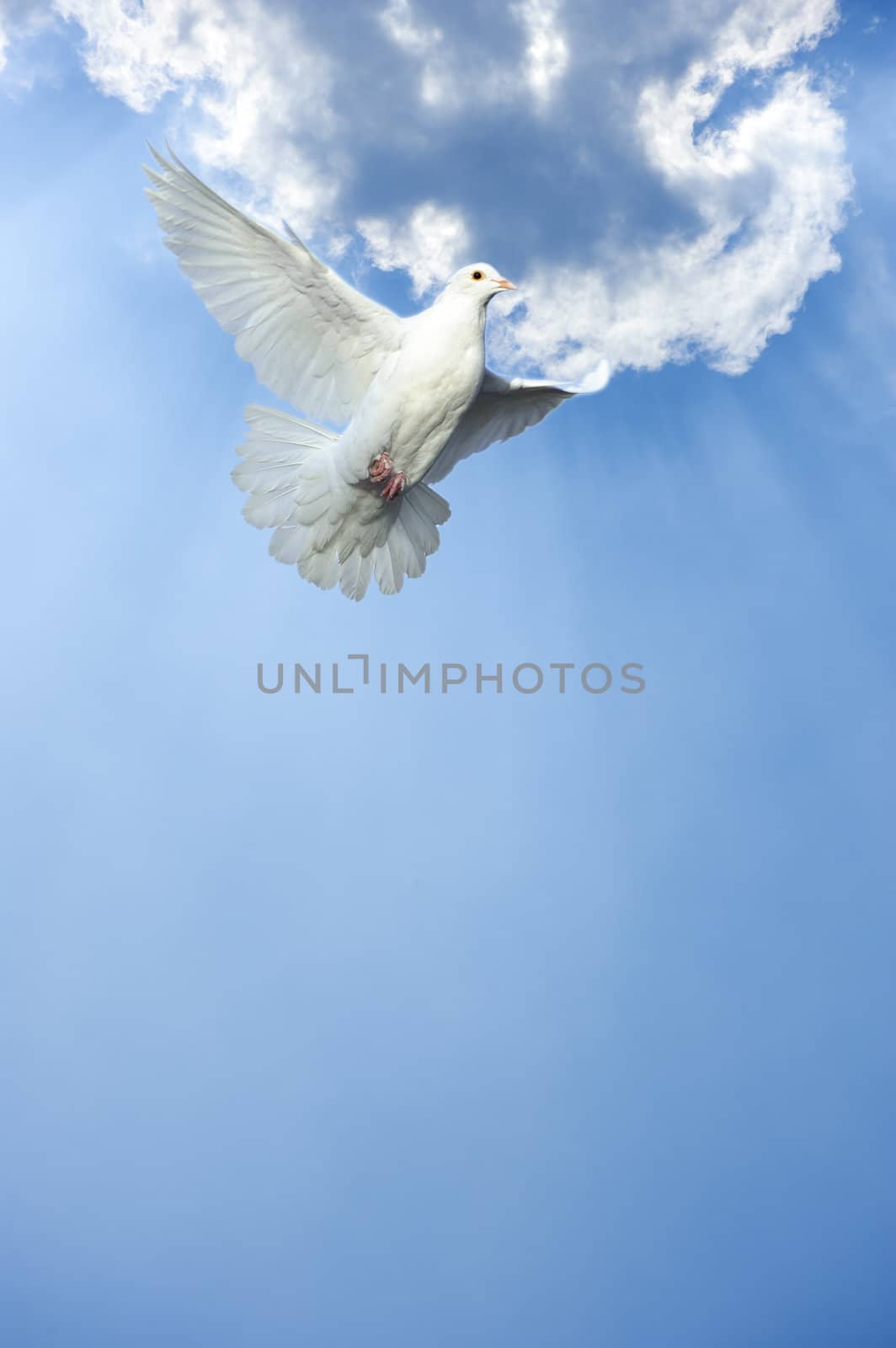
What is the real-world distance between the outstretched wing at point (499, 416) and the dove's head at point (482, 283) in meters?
1.13

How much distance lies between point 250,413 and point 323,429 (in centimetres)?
47

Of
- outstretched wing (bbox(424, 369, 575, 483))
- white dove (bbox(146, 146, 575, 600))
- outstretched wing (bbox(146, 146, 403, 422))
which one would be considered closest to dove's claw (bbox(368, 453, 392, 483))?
white dove (bbox(146, 146, 575, 600))

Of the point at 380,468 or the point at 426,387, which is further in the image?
the point at 380,468

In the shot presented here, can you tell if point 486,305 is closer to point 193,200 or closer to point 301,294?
point 301,294

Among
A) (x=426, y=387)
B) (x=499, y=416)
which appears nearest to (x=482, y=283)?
(x=426, y=387)

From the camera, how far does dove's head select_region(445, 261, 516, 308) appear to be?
6.23 m

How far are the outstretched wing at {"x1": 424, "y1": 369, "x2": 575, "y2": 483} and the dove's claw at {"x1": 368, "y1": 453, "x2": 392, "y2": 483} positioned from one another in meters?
1.05

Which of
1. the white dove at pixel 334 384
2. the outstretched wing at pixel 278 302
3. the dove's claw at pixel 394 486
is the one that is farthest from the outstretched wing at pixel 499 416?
the outstretched wing at pixel 278 302

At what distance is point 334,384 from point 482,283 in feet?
3.83

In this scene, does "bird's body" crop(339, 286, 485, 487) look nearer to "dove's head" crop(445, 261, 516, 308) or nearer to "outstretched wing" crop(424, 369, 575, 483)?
"dove's head" crop(445, 261, 516, 308)

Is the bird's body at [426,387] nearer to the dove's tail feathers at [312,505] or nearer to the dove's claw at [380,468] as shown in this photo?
the dove's claw at [380,468]

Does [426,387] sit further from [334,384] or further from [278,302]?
[278,302]

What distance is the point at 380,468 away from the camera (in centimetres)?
651

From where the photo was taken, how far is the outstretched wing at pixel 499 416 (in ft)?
24.4
